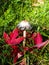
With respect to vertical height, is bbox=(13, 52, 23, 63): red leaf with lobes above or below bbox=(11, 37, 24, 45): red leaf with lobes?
below

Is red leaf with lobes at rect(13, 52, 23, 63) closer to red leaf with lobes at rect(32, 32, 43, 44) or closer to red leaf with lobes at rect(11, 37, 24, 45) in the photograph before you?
red leaf with lobes at rect(11, 37, 24, 45)

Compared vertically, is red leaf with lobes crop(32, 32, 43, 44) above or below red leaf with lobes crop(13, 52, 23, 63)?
above

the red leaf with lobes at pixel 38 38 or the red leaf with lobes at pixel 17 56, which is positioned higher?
the red leaf with lobes at pixel 38 38

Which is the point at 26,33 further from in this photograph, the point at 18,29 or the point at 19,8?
the point at 19,8

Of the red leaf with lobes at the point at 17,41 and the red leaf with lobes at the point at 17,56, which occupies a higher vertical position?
the red leaf with lobes at the point at 17,41

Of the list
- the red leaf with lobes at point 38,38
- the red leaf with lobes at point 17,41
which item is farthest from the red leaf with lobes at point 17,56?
the red leaf with lobes at point 38,38

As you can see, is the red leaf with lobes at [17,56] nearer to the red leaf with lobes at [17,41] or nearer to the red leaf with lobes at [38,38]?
the red leaf with lobes at [17,41]

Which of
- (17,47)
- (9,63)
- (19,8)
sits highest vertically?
(19,8)

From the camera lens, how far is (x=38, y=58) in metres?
2.65

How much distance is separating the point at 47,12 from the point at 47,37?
0.45 metres

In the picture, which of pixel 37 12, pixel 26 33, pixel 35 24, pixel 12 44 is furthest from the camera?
pixel 37 12

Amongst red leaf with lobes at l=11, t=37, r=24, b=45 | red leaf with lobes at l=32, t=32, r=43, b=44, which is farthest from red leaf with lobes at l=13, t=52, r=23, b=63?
red leaf with lobes at l=32, t=32, r=43, b=44

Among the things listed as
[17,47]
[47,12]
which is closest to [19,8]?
Answer: [47,12]

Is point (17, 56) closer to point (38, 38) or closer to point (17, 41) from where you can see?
point (17, 41)
